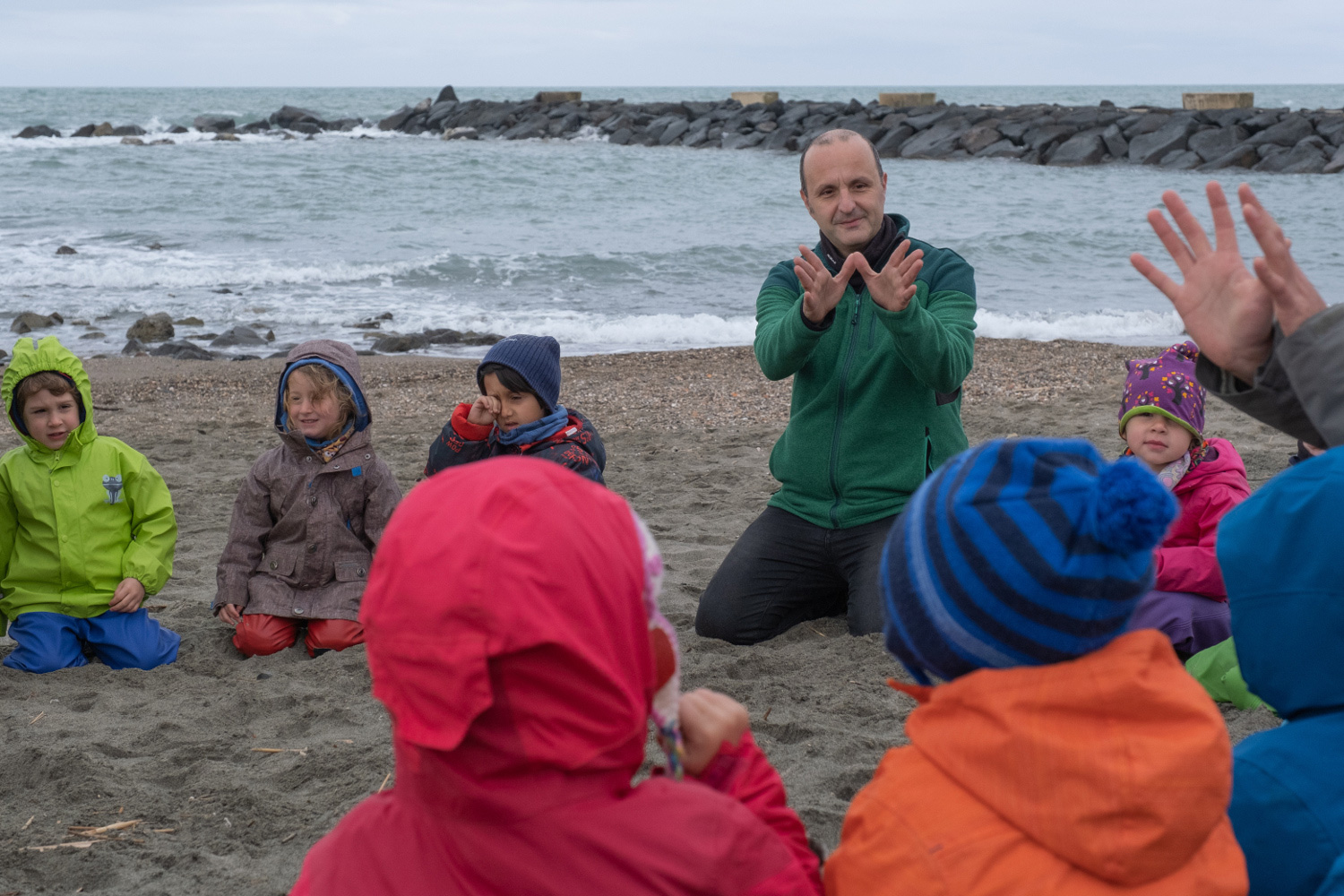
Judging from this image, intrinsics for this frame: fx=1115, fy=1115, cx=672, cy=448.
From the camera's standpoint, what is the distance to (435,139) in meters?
45.2

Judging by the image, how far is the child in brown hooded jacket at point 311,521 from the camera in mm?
4051

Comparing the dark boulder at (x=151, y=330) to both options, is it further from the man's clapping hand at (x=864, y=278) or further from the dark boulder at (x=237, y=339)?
the man's clapping hand at (x=864, y=278)

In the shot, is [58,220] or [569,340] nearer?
[569,340]

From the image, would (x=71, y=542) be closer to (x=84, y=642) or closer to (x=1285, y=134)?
(x=84, y=642)

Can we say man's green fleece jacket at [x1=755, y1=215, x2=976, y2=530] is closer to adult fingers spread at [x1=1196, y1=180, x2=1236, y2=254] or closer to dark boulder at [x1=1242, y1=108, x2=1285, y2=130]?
adult fingers spread at [x1=1196, y1=180, x2=1236, y2=254]

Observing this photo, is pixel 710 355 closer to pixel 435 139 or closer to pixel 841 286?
pixel 841 286

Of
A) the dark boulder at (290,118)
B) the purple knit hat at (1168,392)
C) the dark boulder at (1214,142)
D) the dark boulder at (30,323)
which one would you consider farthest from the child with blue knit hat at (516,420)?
the dark boulder at (290,118)

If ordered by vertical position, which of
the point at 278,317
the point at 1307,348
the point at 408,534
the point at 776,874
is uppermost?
the point at 1307,348

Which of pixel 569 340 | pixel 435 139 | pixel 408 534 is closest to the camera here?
pixel 408 534

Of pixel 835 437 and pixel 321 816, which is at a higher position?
pixel 835 437

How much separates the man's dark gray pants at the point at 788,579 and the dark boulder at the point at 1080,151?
32.6m

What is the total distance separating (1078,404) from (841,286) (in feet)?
14.7

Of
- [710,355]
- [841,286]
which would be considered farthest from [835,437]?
[710,355]

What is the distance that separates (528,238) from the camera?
1898 cm
